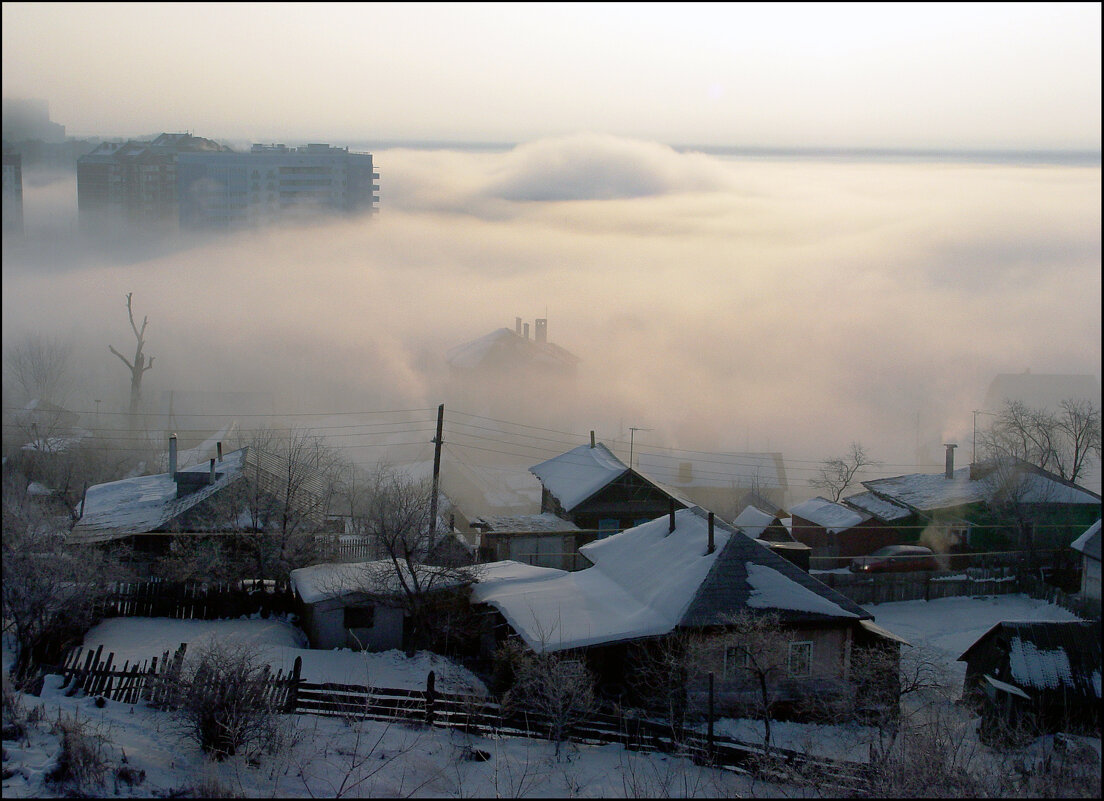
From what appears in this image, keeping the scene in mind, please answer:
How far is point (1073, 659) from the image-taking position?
17156mm

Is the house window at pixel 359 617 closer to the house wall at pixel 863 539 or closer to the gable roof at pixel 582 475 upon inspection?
the gable roof at pixel 582 475

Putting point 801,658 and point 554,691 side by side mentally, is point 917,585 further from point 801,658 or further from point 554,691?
point 554,691

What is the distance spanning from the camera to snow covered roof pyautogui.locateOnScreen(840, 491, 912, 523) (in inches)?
1337

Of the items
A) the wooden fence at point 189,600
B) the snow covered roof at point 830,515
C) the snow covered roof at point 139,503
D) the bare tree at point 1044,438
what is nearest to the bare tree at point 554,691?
the wooden fence at point 189,600

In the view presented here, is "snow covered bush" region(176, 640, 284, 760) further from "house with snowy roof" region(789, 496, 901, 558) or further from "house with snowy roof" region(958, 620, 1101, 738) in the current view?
"house with snowy roof" region(789, 496, 901, 558)

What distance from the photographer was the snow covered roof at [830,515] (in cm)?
3406

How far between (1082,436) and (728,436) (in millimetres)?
32557

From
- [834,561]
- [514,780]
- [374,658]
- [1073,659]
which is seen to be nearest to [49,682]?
[374,658]

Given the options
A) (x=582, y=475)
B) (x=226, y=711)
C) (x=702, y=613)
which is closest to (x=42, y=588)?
(x=226, y=711)

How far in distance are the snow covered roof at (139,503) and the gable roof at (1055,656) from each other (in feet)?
67.6

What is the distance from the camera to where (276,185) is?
70.9 m

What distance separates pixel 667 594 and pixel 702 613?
42.7 inches

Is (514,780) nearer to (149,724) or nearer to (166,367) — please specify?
(149,724)

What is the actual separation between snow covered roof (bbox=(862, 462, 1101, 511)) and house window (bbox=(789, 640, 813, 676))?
1916 centimetres
